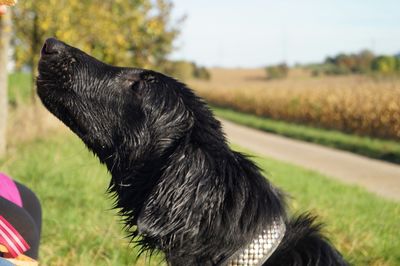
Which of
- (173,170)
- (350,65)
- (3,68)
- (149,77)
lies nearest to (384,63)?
(350,65)

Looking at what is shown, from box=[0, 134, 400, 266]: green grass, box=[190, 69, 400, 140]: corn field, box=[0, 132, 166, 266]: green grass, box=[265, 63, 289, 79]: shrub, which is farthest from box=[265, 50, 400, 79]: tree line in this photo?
box=[0, 132, 166, 266]: green grass

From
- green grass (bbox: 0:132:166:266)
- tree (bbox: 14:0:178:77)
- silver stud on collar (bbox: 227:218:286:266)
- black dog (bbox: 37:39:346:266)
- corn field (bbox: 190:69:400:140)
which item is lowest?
corn field (bbox: 190:69:400:140)

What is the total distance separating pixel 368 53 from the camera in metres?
76.4

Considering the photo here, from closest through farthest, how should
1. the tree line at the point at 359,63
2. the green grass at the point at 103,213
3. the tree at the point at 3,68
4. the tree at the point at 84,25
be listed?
the green grass at the point at 103,213 < the tree at the point at 3,68 < the tree at the point at 84,25 < the tree line at the point at 359,63

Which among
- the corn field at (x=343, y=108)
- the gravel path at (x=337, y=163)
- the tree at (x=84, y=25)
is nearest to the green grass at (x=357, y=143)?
the gravel path at (x=337, y=163)

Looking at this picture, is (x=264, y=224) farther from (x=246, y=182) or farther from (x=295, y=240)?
(x=295, y=240)

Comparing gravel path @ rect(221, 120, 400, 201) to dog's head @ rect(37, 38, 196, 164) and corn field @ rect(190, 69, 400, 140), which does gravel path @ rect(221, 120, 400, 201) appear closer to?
corn field @ rect(190, 69, 400, 140)

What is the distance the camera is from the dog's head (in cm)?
262

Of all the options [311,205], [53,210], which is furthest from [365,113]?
[53,210]

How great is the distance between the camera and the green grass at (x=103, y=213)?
419cm

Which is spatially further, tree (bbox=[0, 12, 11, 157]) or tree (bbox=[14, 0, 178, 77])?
tree (bbox=[14, 0, 178, 77])

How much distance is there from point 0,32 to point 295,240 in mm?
7787

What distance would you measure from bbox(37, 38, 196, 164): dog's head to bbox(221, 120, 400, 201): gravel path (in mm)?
4601

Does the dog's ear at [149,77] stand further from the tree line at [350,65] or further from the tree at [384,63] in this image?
the tree at [384,63]
